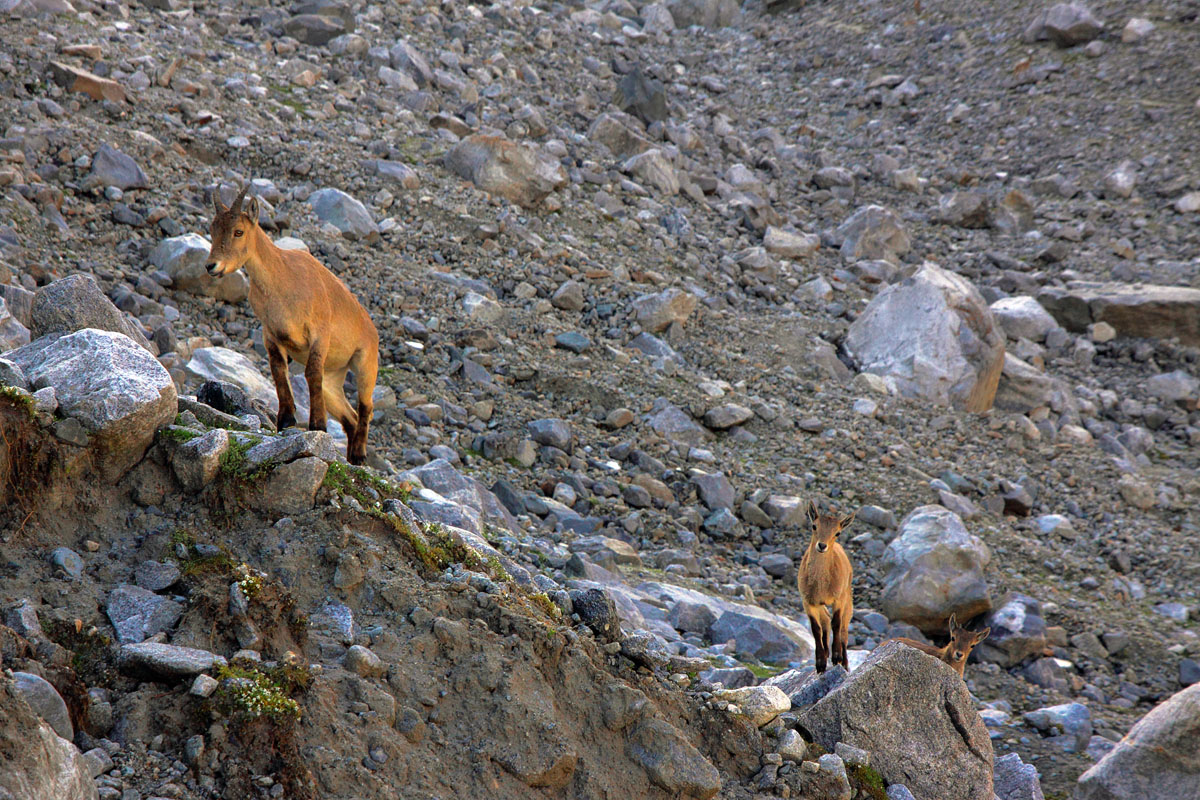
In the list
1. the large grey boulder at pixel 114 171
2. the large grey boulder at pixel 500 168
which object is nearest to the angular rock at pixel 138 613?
the large grey boulder at pixel 114 171

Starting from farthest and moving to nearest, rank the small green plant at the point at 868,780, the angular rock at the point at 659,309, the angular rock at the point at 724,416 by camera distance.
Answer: the angular rock at the point at 659,309, the angular rock at the point at 724,416, the small green plant at the point at 868,780

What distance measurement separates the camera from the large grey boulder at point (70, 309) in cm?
696

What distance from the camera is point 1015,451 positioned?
15.1 meters

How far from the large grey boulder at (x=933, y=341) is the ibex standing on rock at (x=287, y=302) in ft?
33.6

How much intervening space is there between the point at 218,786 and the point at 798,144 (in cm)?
2253

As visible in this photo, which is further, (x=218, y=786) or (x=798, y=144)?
(x=798, y=144)

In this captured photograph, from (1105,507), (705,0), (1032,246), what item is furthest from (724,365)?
(705,0)

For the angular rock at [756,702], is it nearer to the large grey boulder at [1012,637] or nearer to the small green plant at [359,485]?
the small green plant at [359,485]

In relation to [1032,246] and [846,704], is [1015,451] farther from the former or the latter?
[846,704]

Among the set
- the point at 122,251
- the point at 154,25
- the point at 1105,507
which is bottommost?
the point at 1105,507

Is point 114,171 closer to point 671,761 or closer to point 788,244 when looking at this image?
point 671,761

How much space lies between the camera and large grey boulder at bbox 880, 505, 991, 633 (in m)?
11.4

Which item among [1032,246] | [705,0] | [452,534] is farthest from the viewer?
[705,0]

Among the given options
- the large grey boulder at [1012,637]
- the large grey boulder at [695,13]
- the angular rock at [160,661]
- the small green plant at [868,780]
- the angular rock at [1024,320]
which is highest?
the angular rock at [160,661]
